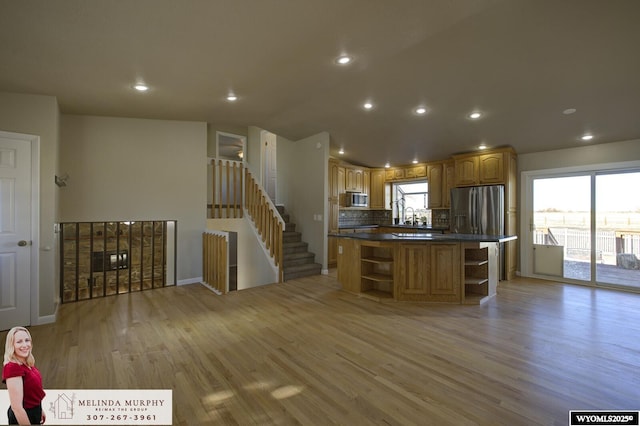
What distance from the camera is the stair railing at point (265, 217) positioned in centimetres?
563

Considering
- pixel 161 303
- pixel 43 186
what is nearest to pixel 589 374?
pixel 161 303

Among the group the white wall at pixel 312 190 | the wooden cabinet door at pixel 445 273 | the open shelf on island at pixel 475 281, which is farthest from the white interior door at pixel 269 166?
the open shelf on island at pixel 475 281

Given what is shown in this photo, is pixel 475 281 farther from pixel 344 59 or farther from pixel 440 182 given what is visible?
pixel 344 59

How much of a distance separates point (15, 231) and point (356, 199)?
609cm

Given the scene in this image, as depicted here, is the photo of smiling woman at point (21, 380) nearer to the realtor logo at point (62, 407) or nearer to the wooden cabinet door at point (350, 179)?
the realtor logo at point (62, 407)

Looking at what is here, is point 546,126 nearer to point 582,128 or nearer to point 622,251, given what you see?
point 582,128

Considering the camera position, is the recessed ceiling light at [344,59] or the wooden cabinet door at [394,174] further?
the wooden cabinet door at [394,174]

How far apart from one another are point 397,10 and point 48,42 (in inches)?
116

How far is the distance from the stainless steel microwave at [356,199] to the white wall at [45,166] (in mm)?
5594

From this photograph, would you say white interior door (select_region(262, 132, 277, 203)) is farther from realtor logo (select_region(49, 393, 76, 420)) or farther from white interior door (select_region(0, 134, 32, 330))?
realtor logo (select_region(49, 393, 76, 420))

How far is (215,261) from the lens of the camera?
5062mm

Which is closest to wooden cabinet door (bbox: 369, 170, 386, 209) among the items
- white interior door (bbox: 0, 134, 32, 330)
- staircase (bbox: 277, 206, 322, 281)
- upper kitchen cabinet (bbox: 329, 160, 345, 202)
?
upper kitchen cabinet (bbox: 329, 160, 345, 202)

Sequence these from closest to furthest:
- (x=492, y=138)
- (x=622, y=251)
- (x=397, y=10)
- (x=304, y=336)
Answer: (x=397, y=10), (x=304, y=336), (x=622, y=251), (x=492, y=138)

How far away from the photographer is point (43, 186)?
12.0 feet
